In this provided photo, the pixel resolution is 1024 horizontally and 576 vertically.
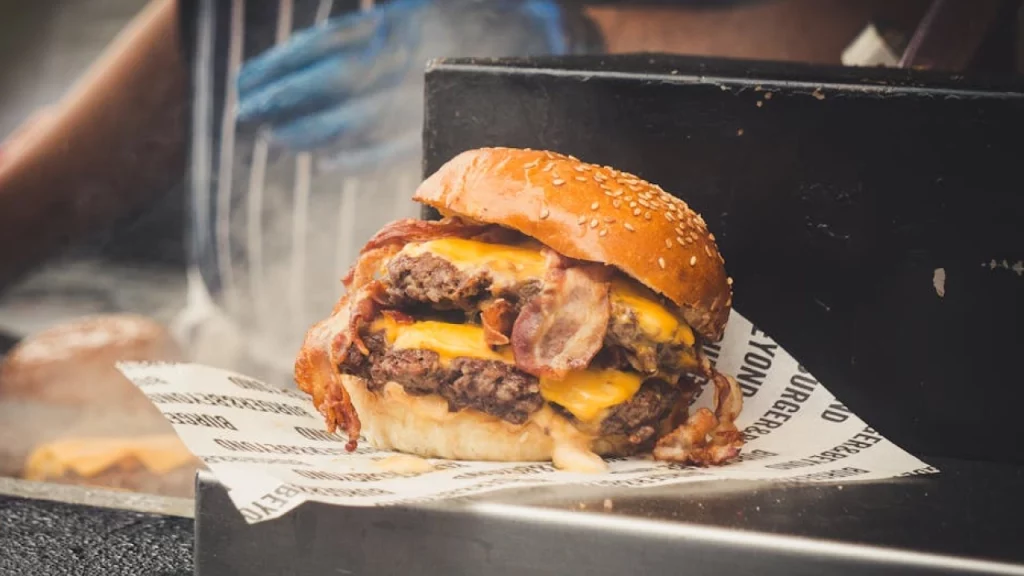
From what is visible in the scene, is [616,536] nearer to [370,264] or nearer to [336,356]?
[336,356]

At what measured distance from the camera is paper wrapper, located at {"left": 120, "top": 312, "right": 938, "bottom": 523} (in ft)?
→ 5.58

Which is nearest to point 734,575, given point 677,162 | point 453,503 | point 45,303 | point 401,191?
point 453,503

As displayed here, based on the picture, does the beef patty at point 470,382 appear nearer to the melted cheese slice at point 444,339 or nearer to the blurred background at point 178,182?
the melted cheese slice at point 444,339

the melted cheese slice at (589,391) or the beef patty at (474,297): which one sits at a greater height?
the beef patty at (474,297)

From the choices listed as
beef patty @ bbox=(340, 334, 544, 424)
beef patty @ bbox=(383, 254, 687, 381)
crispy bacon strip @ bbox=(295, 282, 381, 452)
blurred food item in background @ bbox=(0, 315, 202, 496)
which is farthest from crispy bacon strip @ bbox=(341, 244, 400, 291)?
blurred food item in background @ bbox=(0, 315, 202, 496)

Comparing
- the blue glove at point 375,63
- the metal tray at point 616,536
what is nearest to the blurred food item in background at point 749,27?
the blue glove at point 375,63

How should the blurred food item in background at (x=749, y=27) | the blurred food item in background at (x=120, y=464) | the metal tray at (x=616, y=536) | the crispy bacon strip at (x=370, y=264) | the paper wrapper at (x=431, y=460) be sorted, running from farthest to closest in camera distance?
the blurred food item in background at (x=120, y=464) → the blurred food item in background at (x=749, y=27) → the crispy bacon strip at (x=370, y=264) → the paper wrapper at (x=431, y=460) → the metal tray at (x=616, y=536)

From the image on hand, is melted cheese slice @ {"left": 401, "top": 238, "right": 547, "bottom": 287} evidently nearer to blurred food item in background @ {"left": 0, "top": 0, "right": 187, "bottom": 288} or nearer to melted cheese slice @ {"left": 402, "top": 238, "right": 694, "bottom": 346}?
melted cheese slice @ {"left": 402, "top": 238, "right": 694, "bottom": 346}

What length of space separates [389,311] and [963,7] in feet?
7.65

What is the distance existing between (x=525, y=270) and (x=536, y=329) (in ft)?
0.47

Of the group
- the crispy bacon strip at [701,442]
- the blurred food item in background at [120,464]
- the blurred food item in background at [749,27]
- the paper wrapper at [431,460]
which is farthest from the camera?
the blurred food item in background at [120,464]

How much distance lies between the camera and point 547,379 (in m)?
1.96

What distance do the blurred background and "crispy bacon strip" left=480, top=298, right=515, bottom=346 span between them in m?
2.19

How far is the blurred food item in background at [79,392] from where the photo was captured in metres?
4.16
